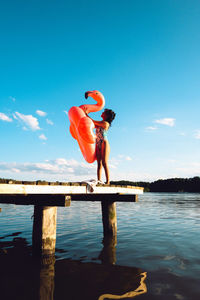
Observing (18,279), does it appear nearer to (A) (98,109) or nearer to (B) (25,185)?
(B) (25,185)

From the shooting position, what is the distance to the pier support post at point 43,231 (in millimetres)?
5723

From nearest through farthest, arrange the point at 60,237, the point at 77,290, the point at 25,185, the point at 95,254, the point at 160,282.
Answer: the point at 25,185
the point at 77,290
the point at 160,282
the point at 95,254
the point at 60,237

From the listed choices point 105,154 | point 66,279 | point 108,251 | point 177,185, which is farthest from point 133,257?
point 177,185

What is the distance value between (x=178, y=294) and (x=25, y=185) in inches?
135

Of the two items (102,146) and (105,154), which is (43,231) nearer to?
(105,154)

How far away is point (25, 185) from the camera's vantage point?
159 inches

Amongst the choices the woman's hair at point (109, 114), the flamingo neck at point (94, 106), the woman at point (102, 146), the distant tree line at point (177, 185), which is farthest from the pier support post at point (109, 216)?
the distant tree line at point (177, 185)

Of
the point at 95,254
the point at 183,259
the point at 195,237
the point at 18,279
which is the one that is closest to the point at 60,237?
the point at 95,254

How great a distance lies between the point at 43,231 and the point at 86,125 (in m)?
3.01

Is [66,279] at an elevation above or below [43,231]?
below

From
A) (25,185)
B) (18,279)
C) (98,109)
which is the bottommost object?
(18,279)

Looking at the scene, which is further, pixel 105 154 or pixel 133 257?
pixel 105 154

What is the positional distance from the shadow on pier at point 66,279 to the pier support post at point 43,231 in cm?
28

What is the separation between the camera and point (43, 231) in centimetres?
573
